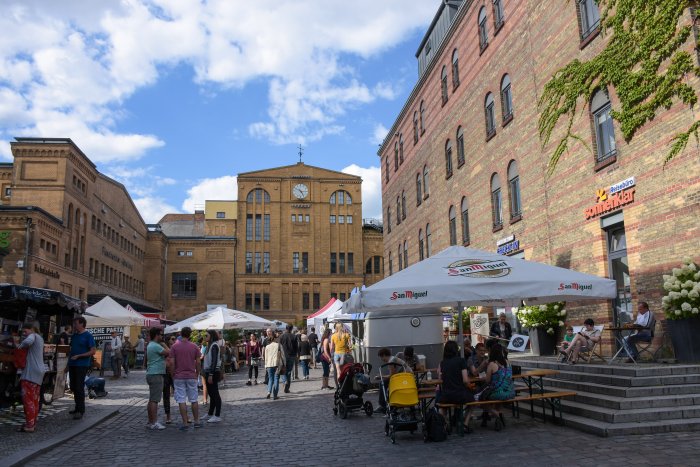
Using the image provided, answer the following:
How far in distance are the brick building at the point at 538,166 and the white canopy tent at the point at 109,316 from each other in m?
14.0

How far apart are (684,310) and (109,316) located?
19.4 meters

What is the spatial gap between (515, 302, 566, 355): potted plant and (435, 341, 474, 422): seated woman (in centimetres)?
772

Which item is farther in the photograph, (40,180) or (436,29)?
(40,180)

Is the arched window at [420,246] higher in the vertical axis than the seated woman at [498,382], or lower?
higher

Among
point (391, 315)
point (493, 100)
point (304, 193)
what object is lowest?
point (391, 315)

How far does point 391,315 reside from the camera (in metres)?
16.1

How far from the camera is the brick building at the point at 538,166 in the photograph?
1301cm

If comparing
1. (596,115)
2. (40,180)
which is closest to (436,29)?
(596,115)

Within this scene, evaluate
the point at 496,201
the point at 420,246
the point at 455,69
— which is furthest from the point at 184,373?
the point at 420,246

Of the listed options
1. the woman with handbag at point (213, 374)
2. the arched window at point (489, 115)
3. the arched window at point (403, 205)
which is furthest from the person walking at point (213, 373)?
the arched window at point (403, 205)

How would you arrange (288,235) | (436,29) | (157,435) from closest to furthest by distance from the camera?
(157,435) < (436,29) < (288,235)

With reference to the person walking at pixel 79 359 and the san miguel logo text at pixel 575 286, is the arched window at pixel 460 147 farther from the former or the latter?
the person walking at pixel 79 359

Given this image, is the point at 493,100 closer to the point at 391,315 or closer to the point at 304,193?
the point at 391,315

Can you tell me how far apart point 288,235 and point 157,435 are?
191ft
